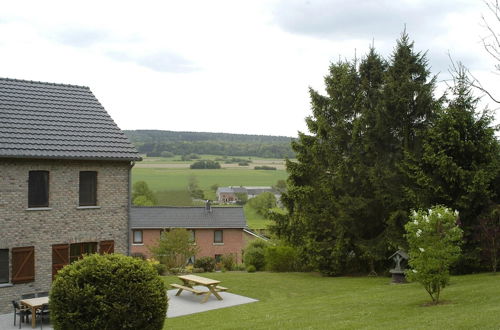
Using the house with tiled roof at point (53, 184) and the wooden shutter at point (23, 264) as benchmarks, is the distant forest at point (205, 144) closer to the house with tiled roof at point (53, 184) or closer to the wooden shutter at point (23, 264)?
the house with tiled roof at point (53, 184)

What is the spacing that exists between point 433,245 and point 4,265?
48.6 feet

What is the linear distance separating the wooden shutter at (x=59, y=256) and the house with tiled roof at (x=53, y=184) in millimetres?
36

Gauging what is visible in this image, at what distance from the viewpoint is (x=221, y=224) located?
5109 cm

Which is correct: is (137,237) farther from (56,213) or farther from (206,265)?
(56,213)

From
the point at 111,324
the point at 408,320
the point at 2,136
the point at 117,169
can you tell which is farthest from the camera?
the point at 117,169

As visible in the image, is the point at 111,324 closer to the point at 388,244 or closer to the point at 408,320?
the point at 408,320

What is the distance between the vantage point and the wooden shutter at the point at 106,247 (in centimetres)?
2056

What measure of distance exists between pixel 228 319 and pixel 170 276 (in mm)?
11611

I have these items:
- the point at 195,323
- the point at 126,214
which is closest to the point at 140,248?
the point at 126,214

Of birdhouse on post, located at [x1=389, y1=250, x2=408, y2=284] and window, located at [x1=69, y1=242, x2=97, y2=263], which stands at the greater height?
window, located at [x1=69, y1=242, x2=97, y2=263]

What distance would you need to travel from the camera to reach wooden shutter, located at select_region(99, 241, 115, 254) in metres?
20.6

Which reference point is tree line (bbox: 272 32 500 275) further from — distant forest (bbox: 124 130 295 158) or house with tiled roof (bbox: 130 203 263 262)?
distant forest (bbox: 124 130 295 158)

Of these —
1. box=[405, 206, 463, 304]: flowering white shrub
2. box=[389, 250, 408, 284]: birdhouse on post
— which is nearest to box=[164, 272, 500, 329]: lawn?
box=[389, 250, 408, 284]: birdhouse on post

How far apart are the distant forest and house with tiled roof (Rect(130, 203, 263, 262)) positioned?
42.1 metres
